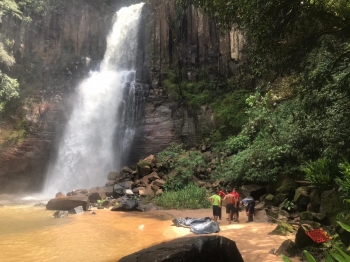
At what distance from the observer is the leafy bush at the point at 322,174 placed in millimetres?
9125

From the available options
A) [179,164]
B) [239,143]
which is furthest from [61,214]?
[239,143]

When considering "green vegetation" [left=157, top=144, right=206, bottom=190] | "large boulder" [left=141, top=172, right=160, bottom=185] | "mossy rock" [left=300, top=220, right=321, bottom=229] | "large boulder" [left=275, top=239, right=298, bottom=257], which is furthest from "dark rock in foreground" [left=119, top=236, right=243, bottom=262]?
"large boulder" [left=141, top=172, right=160, bottom=185]

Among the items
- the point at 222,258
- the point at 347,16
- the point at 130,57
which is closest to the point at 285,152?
the point at 347,16

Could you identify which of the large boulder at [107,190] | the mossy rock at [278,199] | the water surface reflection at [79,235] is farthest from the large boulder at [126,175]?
the mossy rock at [278,199]

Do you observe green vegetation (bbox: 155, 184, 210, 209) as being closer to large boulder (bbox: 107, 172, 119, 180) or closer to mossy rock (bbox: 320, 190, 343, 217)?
large boulder (bbox: 107, 172, 119, 180)

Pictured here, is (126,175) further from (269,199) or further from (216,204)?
(269,199)

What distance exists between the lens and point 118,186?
17.3 meters

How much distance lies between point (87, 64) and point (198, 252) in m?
26.5

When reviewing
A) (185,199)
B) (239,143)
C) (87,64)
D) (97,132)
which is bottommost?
(185,199)

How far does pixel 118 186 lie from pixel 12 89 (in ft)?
40.4

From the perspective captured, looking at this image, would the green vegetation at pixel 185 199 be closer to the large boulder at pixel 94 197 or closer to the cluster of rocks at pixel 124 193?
the cluster of rocks at pixel 124 193

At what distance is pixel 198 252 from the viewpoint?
5.49 metres

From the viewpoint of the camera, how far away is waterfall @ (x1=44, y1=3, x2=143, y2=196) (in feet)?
74.8

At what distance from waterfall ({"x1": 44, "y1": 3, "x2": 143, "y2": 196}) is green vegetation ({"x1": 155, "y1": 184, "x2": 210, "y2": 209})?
28.3 ft
